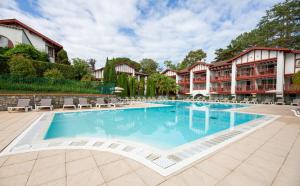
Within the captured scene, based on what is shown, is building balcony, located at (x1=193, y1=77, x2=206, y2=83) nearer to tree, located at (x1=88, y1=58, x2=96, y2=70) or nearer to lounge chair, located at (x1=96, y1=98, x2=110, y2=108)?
lounge chair, located at (x1=96, y1=98, x2=110, y2=108)

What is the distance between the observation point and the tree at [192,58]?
46750 mm

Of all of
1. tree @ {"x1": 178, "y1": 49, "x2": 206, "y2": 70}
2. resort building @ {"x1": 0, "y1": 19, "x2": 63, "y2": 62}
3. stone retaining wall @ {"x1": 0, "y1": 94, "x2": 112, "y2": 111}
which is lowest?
stone retaining wall @ {"x1": 0, "y1": 94, "x2": 112, "y2": 111}

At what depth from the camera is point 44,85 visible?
43.0ft

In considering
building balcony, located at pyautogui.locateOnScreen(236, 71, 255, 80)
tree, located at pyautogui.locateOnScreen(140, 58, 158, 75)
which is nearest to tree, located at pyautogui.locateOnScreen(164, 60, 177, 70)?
tree, located at pyautogui.locateOnScreen(140, 58, 158, 75)

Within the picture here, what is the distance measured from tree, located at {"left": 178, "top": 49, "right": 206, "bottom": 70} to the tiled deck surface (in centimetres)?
4626

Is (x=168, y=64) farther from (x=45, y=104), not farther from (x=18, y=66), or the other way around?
(x=45, y=104)

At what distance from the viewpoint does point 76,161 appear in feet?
10.7

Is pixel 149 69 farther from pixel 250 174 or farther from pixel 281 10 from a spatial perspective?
pixel 250 174

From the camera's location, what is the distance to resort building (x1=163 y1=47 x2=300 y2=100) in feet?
71.5

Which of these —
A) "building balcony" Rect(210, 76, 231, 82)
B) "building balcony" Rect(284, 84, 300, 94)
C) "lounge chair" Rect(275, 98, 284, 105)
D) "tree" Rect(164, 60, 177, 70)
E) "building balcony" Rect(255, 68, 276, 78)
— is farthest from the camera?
"tree" Rect(164, 60, 177, 70)

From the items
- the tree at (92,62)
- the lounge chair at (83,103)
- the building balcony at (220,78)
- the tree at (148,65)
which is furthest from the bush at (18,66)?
the tree at (148,65)

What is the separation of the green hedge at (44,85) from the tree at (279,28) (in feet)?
120

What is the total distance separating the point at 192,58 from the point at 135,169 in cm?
4909

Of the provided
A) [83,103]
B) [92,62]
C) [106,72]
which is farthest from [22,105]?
[92,62]
